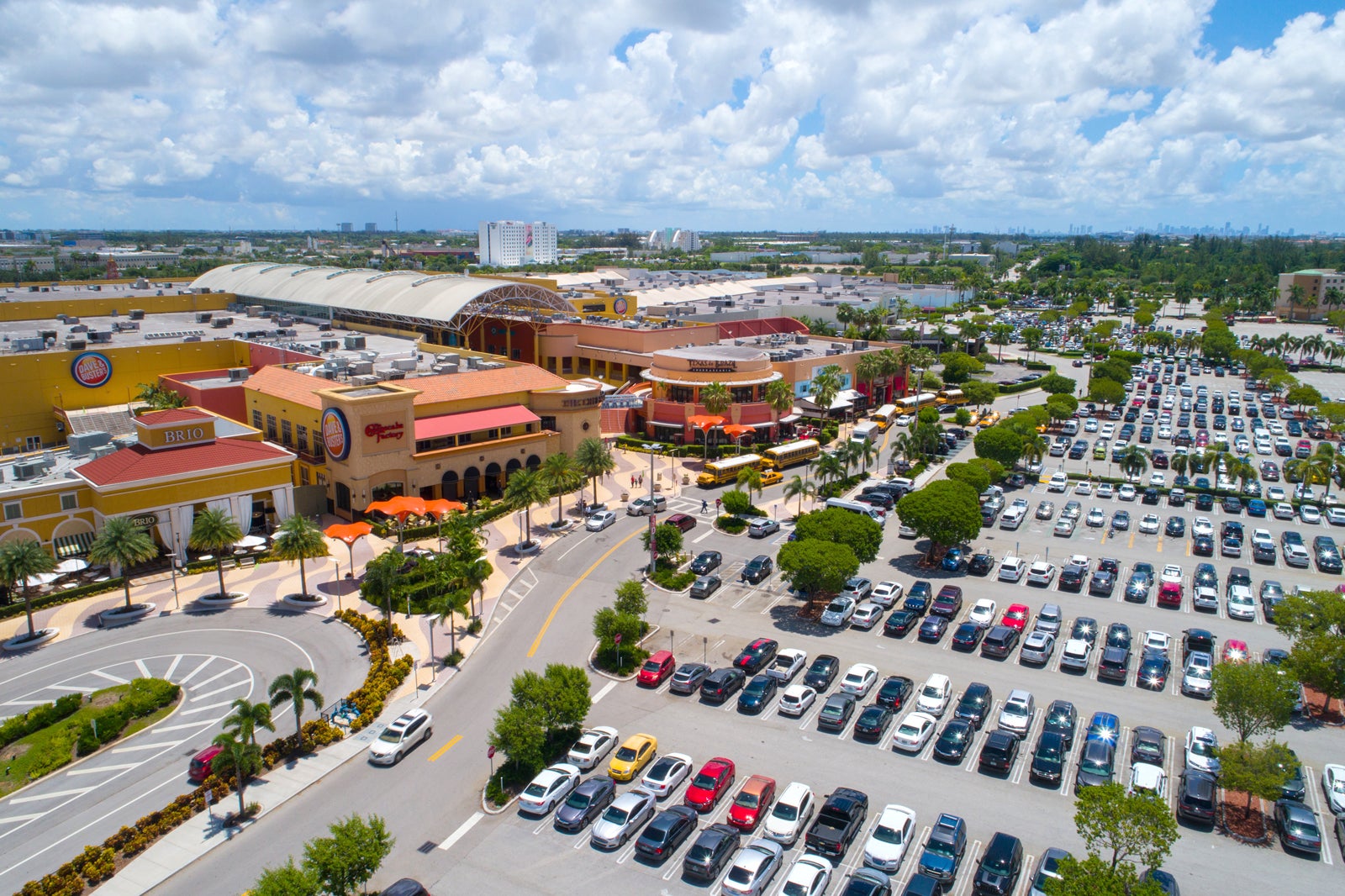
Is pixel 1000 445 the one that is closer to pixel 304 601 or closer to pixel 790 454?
pixel 790 454

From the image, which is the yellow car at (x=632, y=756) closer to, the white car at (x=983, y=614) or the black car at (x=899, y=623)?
the black car at (x=899, y=623)

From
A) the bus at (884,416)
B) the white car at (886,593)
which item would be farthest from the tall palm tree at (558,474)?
the bus at (884,416)

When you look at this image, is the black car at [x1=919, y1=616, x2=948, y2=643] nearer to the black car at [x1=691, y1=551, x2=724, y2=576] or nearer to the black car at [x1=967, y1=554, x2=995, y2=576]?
the black car at [x1=967, y1=554, x2=995, y2=576]

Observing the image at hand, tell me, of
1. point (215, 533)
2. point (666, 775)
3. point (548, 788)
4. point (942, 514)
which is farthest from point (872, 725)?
point (215, 533)

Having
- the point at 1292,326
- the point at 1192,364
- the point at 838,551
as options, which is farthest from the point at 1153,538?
the point at 1292,326

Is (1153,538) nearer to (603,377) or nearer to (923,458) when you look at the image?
(923,458)

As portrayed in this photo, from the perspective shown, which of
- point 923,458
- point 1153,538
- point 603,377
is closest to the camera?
point 1153,538

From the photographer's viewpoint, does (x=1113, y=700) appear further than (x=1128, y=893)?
Yes
